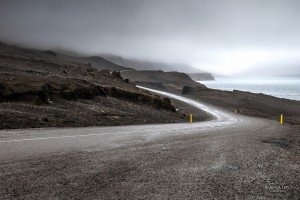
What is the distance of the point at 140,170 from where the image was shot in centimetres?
916

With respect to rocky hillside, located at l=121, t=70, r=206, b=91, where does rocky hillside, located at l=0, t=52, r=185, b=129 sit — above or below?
below

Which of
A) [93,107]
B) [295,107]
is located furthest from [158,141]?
[295,107]

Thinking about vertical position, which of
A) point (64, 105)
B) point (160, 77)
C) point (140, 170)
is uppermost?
point (160, 77)

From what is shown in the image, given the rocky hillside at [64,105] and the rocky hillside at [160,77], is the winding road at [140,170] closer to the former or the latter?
the rocky hillside at [64,105]

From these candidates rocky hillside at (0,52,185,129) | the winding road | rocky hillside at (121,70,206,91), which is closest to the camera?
the winding road

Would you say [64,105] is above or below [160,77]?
below

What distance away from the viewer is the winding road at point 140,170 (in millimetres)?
7305

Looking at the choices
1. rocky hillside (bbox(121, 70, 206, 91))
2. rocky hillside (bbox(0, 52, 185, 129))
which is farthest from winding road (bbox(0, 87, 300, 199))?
rocky hillside (bbox(121, 70, 206, 91))

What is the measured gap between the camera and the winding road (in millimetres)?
7305

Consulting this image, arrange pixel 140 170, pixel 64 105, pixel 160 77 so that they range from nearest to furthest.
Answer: pixel 140 170 < pixel 64 105 < pixel 160 77

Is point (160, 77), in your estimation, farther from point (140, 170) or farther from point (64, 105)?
point (140, 170)

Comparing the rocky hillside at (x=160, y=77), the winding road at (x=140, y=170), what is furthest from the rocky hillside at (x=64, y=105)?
the rocky hillside at (x=160, y=77)

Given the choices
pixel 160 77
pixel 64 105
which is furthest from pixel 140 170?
pixel 160 77

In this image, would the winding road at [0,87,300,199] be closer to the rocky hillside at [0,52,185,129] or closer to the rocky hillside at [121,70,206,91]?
the rocky hillside at [0,52,185,129]
